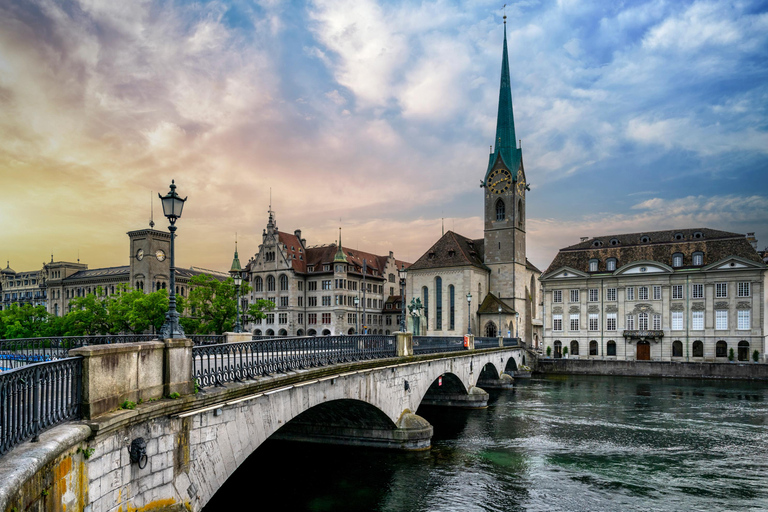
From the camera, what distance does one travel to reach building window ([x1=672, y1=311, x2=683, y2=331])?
6469 cm

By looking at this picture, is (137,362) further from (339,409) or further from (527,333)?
(527,333)

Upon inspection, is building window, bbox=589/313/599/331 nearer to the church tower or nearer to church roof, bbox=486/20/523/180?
the church tower

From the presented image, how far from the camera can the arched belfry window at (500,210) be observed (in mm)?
82312

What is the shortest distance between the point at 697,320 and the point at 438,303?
30651 millimetres

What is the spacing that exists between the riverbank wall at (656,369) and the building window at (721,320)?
315 inches

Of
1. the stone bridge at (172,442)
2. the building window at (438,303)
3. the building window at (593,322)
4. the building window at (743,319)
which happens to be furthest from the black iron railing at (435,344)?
the building window at (743,319)

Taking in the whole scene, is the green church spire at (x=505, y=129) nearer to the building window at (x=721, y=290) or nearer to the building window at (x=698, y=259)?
Answer: the building window at (x=698, y=259)

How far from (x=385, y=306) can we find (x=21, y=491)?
87.8 meters

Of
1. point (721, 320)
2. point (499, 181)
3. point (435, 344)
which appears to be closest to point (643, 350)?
point (721, 320)

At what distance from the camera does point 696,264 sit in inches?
2554

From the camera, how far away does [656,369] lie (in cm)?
5834

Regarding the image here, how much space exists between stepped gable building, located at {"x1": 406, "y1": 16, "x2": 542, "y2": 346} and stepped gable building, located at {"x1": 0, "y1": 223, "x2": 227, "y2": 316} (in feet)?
109

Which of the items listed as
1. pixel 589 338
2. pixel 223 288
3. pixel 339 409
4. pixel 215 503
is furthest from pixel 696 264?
pixel 215 503

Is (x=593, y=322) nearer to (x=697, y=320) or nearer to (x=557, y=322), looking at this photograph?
(x=557, y=322)
